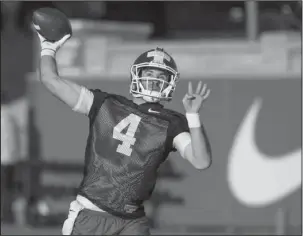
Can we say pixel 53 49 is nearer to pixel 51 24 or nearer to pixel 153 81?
pixel 51 24

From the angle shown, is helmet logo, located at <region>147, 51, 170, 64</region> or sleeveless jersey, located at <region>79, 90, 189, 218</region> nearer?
sleeveless jersey, located at <region>79, 90, 189, 218</region>

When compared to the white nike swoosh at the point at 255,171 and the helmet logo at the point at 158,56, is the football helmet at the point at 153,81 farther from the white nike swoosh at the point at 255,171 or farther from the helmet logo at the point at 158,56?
the white nike swoosh at the point at 255,171

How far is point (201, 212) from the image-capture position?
1126cm

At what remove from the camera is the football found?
18.1 feet

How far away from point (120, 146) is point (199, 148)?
0.48 metres

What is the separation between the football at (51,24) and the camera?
5.50m

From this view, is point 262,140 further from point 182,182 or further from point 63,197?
point 63,197

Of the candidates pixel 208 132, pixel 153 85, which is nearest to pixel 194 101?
pixel 153 85

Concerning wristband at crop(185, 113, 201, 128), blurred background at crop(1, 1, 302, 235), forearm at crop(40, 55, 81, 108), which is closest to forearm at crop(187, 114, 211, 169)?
wristband at crop(185, 113, 201, 128)

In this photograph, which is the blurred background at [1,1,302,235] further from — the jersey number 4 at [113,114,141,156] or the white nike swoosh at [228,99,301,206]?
the jersey number 4 at [113,114,141,156]

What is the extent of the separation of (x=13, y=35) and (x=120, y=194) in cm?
872

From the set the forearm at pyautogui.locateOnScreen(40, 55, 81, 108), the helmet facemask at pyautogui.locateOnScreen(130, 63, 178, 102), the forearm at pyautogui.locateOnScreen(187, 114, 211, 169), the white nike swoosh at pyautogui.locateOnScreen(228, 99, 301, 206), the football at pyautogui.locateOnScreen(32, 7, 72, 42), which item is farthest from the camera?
the white nike swoosh at pyautogui.locateOnScreen(228, 99, 301, 206)

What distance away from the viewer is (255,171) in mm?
11164

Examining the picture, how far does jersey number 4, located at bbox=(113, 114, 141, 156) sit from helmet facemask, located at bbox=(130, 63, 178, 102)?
0.14 metres
